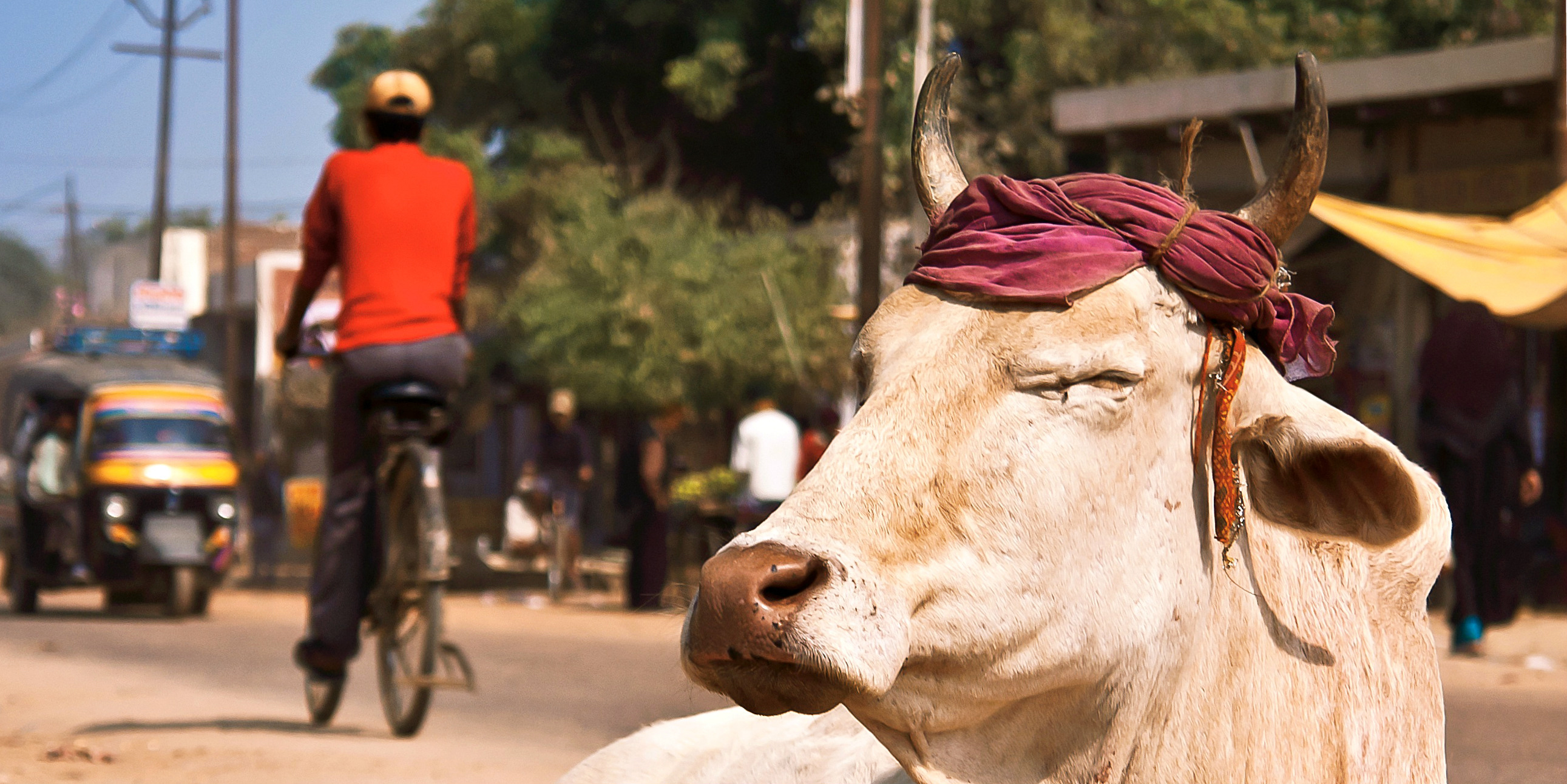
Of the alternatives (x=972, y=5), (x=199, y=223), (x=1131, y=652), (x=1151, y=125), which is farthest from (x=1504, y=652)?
(x=199, y=223)

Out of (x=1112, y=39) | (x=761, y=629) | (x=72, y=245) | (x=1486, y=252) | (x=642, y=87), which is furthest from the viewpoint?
(x=72, y=245)

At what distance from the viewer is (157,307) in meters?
23.5

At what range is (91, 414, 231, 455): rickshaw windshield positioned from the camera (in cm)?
1446

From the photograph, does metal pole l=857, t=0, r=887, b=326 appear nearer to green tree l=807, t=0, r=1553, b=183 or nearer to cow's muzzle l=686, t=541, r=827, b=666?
green tree l=807, t=0, r=1553, b=183

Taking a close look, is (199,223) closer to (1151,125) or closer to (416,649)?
(1151,125)

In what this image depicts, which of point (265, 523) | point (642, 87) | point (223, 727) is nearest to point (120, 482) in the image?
point (265, 523)

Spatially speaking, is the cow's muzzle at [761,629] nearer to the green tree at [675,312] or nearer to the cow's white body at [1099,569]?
the cow's white body at [1099,569]

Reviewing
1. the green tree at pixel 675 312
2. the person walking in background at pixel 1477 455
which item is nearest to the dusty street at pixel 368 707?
the person walking in background at pixel 1477 455

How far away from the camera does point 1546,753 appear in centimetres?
689

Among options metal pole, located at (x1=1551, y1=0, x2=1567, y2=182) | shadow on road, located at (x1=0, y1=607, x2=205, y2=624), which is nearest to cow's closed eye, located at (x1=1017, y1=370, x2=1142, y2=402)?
metal pole, located at (x1=1551, y1=0, x2=1567, y2=182)

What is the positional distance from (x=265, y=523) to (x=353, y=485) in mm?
15758

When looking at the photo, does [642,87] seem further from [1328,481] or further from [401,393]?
[1328,481]

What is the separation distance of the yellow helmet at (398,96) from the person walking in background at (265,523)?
14852mm

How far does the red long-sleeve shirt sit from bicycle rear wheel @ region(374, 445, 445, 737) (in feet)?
1.55
